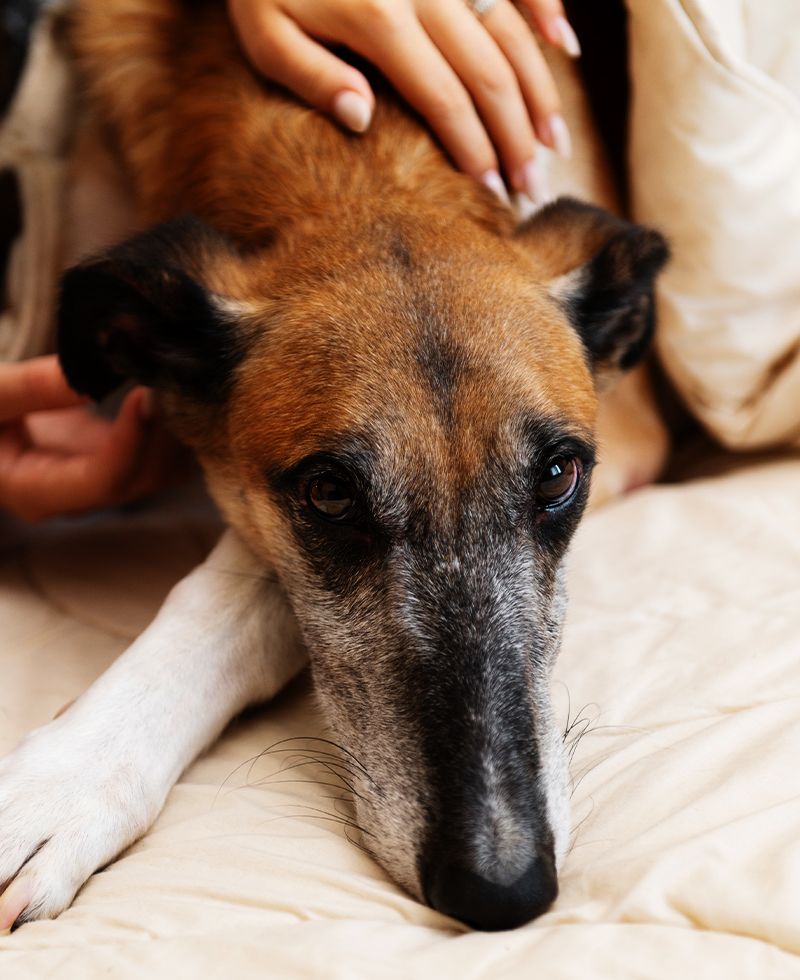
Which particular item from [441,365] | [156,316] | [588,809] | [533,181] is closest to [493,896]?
[588,809]

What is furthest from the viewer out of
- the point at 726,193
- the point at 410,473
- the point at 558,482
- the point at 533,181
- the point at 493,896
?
the point at 726,193

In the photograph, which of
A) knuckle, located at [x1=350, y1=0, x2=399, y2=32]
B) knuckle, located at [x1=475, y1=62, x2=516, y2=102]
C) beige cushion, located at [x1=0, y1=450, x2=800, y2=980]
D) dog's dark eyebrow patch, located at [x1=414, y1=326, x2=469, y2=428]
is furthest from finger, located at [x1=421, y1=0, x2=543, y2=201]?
beige cushion, located at [x1=0, y1=450, x2=800, y2=980]

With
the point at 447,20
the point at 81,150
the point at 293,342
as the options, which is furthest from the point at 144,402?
the point at 447,20

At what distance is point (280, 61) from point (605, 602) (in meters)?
1.24

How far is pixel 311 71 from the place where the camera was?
1.93 meters

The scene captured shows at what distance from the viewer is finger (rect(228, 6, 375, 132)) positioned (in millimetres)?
1915

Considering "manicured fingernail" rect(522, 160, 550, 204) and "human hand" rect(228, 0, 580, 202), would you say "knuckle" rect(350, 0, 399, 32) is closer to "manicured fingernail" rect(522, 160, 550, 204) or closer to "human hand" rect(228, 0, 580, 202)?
"human hand" rect(228, 0, 580, 202)

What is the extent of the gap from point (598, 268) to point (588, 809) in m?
1.01

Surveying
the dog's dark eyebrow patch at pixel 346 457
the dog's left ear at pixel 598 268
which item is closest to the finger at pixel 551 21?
the dog's left ear at pixel 598 268

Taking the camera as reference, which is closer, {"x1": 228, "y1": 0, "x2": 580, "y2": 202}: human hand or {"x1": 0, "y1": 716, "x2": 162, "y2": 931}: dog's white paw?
{"x1": 0, "y1": 716, "x2": 162, "y2": 931}: dog's white paw

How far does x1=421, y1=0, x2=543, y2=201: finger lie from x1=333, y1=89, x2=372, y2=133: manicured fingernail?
0.76 feet

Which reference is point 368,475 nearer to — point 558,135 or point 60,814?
point 60,814

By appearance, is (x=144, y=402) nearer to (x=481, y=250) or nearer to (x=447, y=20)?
(x=481, y=250)

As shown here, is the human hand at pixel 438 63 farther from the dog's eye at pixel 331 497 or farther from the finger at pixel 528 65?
the dog's eye at pixel 331 497
